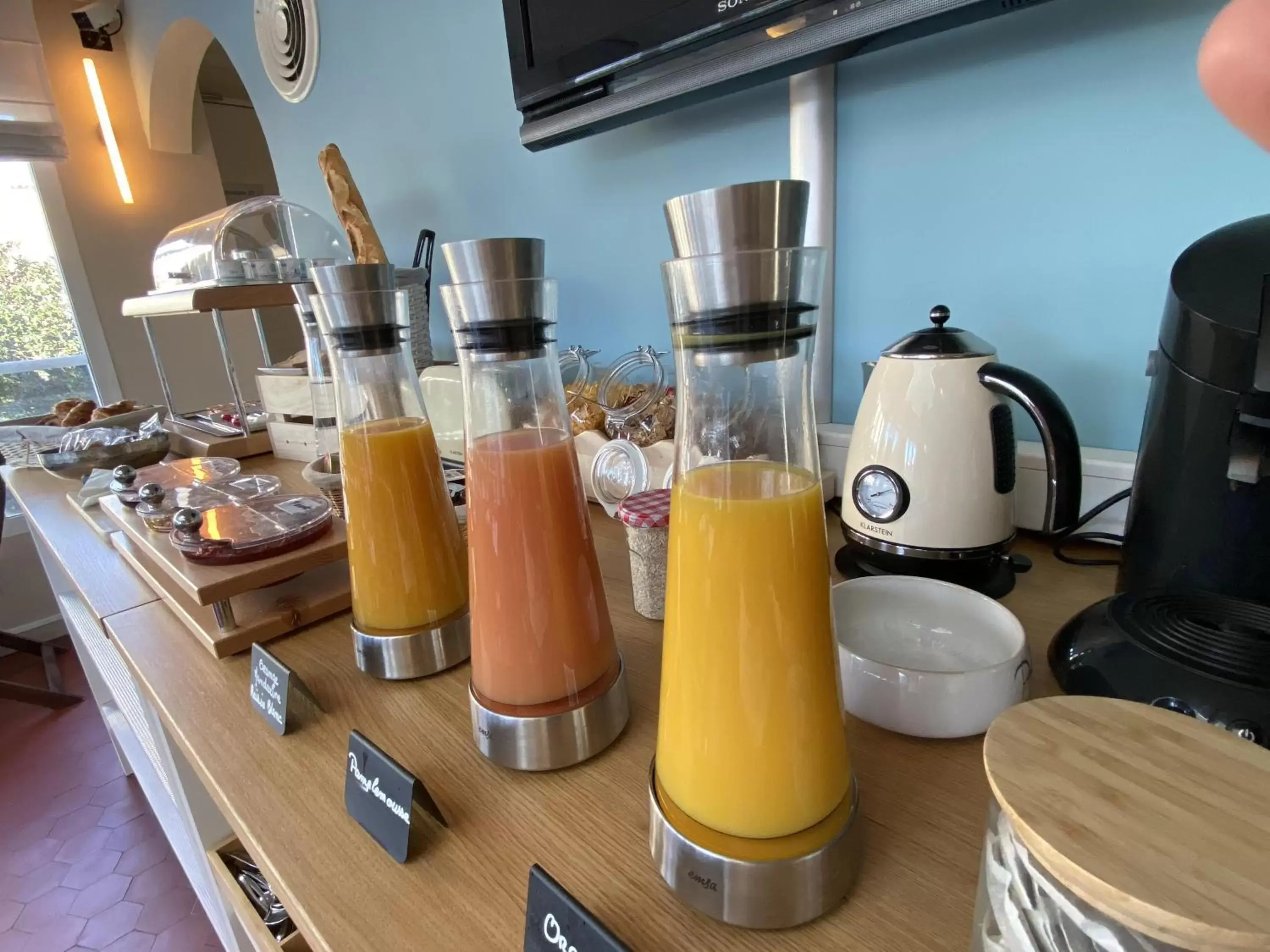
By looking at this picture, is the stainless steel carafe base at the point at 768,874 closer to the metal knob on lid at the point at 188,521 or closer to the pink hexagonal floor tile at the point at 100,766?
the metal knob on lid at the point at 188,521

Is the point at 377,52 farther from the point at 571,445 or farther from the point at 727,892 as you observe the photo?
the point at 727,892

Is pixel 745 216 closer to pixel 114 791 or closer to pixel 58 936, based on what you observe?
pixel 58 936

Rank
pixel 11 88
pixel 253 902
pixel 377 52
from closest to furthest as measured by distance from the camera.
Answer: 1. pixel 253 902
2. pixel 377 52
3. pixel 11 88

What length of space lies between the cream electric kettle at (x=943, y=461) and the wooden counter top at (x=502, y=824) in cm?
7

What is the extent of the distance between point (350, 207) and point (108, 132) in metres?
2.01

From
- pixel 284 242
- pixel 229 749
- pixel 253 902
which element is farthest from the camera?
pixel 284 242

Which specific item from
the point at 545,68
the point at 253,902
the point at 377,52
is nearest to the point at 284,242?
the point at 377,52

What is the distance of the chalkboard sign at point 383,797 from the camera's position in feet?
1.23

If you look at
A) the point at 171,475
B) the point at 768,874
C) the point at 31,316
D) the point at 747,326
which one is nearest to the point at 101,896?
the point at 171,475

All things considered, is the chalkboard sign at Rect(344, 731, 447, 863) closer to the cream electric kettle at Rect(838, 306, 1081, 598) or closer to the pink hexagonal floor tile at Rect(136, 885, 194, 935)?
the cream electric kettle at Rect(838, 306, 1081, 598)

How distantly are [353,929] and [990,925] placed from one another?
0.30 metres

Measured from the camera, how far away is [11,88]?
2.29 meters

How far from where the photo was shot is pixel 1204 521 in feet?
1.49

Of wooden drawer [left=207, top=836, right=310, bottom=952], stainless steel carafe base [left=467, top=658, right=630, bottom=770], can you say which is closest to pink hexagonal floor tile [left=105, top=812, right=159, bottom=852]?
wooden drawer [left=207, top=836, right=310, bottom=952]
